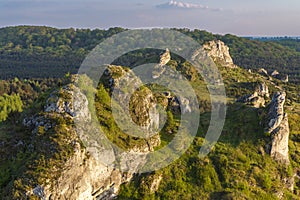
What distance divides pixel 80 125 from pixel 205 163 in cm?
1574

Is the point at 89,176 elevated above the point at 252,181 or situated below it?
above

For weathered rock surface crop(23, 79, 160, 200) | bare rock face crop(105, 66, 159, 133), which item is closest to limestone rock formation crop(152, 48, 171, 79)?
bare rock face crop(105, 66, 159, 133)

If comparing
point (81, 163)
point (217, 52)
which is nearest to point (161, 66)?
point (217, 52)

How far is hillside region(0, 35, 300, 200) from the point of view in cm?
3359

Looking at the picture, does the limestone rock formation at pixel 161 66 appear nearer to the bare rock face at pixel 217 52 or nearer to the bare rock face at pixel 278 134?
the bare rock face at pixel 217 52

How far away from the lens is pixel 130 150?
39.4m

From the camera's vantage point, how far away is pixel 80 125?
37.4 metres

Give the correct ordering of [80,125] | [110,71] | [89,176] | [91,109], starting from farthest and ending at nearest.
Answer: [110,71] → [91,109] → [80,125] → [89,176]

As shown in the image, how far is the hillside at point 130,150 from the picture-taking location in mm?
33594

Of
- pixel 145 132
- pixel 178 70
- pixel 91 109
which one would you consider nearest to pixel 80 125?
pixel 91 109

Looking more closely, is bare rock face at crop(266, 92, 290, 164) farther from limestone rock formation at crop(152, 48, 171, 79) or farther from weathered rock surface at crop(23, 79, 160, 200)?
limestone rock formation at crop(152, 48, 171, 79)

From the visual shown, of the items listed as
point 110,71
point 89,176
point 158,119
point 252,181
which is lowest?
point 252,181

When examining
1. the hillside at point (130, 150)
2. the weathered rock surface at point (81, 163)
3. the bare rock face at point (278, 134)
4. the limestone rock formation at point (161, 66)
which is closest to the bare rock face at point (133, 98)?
the hillside at point (130, 150)

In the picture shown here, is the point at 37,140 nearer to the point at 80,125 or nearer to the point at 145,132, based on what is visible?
the point at 80,125
